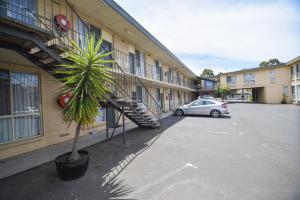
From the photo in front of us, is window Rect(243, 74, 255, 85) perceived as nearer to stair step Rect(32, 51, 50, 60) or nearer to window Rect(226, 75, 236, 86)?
window Rect(226, 75, 236, 86)

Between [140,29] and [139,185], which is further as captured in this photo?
[140,29]

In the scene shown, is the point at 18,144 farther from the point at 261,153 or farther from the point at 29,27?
the point at 261,153

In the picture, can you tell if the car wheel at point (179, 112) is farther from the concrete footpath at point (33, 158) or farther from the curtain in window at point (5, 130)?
the curtain in window at point (5, 130)

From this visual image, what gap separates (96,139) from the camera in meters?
6.45

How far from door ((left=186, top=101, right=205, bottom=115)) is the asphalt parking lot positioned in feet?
22.7

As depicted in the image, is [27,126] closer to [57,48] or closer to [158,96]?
[57,48]

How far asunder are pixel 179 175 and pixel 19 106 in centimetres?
550

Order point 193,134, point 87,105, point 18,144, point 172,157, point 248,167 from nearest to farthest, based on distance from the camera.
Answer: point 87,105
point 248,167
point 172,157
point 18,144
point 193,134

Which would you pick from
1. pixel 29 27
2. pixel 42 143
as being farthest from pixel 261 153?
pixel 42 143

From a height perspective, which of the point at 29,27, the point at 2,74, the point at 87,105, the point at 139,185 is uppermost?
the point at 29,27

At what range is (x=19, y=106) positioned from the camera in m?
4.98

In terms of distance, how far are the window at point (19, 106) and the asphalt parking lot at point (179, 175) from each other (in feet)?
6.20

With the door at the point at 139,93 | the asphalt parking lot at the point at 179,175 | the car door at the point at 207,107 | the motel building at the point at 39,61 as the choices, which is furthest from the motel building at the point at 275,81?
the motel building at the point at 39,61

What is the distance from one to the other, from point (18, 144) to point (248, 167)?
6863 mm
